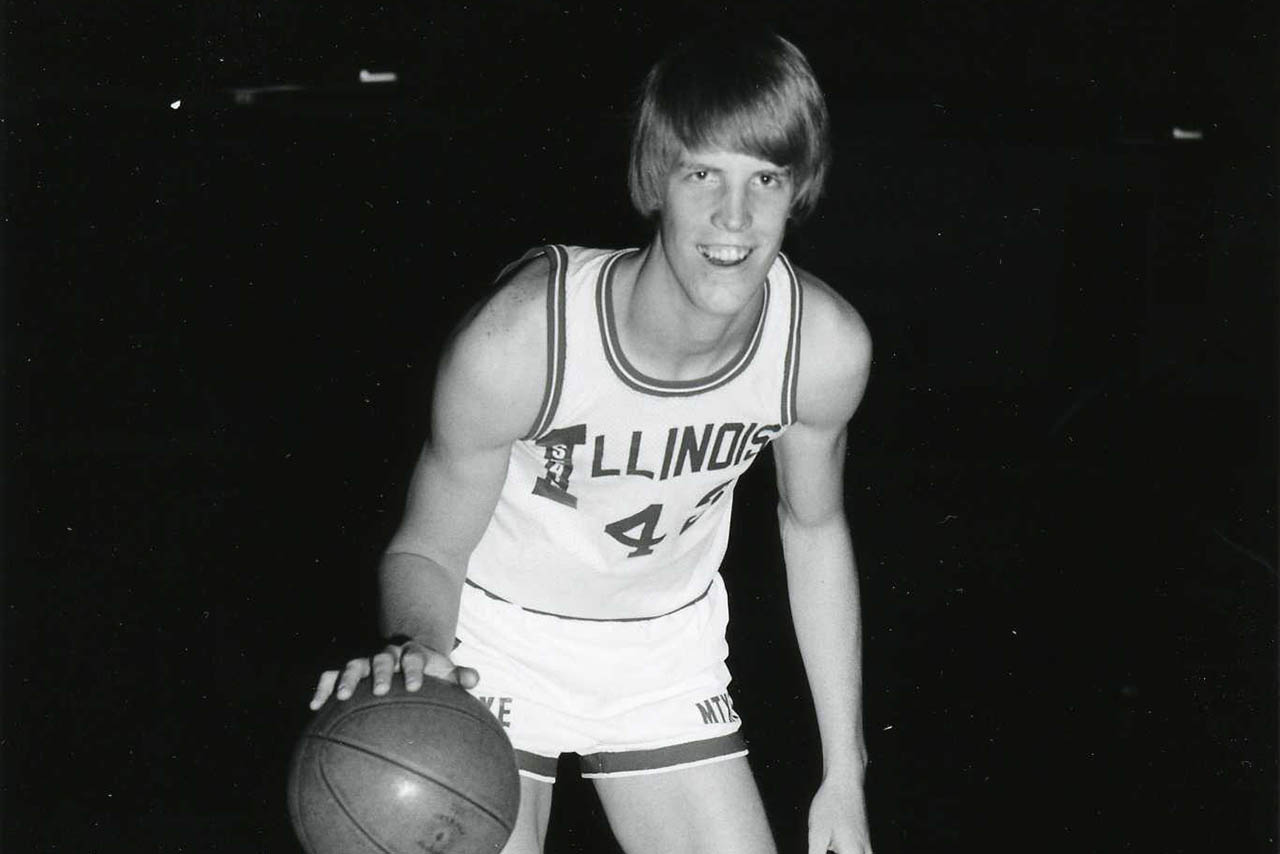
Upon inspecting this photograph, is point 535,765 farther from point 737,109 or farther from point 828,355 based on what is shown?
point 737,109

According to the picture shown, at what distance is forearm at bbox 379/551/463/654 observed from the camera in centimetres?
213

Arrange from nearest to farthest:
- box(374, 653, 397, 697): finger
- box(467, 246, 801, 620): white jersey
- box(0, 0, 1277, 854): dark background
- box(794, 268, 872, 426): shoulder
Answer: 1. box(374, 653, 397, 697): finger
2. box(467, 246, 801, 620): white jersey
3. box(794, 268, 872, 426): shoulder
4. box(0, 0, 1277, 854): dark background

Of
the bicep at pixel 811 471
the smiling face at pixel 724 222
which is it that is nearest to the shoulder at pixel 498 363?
the smiling face at pixel 724 222

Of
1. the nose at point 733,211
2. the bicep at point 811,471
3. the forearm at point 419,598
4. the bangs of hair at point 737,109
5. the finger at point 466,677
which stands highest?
the bangs of hair at point 737,109

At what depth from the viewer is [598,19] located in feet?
22.6

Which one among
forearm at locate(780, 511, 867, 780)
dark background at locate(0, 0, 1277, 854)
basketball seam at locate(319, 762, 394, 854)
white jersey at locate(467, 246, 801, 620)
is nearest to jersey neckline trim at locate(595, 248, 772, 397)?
white jersey at locate(467, 246, 801, 620)

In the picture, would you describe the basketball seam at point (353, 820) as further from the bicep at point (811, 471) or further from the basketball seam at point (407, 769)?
the bicep at point (811, 471)

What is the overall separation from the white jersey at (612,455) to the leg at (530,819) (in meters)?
0.30

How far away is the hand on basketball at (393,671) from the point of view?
189 centimetres

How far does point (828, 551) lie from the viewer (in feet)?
8.29

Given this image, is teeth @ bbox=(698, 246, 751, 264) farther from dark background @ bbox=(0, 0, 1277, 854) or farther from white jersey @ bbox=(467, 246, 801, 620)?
dark background @ bbox=(0, 0, 1277, 854)

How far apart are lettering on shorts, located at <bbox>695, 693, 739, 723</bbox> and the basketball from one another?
0.59 meters

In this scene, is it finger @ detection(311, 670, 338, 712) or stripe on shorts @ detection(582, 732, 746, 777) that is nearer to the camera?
finger @ detection(311, 670, 338, 712)

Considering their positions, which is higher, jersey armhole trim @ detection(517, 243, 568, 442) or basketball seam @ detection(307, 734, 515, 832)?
Answer: jersey armhole trim @ detection(517, 243, 568, 442)
